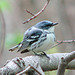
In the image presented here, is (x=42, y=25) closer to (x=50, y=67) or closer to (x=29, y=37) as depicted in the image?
(x=29, y=37)

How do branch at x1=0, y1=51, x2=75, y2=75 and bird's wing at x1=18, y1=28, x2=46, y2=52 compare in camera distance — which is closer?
branch at x1=0, y1=51, x2=75, y2=75

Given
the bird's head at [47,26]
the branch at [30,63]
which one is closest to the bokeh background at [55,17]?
the bird's head at [47,26]

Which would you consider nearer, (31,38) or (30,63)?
(30,63)

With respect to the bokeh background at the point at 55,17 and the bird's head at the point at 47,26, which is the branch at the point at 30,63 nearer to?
the bird's head at the point at 47,26

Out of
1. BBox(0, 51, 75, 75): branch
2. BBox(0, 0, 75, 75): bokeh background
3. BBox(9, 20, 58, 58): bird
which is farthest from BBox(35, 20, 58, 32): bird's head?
BBox(0, 0, 75, 75): bokeh background

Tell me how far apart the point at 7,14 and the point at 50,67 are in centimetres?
422

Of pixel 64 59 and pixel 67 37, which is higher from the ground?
pixel 64 59

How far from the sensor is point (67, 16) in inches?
178

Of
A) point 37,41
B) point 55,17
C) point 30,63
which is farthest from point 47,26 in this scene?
point 55,17

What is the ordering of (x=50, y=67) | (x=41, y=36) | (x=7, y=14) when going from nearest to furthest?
1. (x=50, y=67)
2. (x=41, y=36)
3. (x=7, y=14)

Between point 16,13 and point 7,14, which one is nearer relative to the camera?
point 16,13

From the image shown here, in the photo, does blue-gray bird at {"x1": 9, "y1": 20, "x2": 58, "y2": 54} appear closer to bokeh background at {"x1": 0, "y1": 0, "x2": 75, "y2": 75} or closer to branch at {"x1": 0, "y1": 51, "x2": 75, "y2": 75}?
branch at {"x1": 0, "y1": 51, "x2": 75, "y2": 75}

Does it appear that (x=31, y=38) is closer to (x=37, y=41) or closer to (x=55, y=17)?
(x=37, y=41)

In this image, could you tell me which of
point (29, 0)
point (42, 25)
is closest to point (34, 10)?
point (29, 0)
